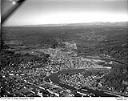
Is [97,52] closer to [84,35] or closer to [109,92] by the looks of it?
[84,35]

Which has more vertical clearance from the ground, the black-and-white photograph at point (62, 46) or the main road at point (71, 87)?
the black-and-white photograph at point (62, 46)

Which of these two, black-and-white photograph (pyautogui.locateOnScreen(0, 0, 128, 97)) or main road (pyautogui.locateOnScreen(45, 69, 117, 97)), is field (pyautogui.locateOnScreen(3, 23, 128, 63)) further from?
main road (pyautogui.locateOnScreen(45, 69, 117, 97))

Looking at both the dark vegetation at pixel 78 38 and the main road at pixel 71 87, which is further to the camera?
the dark vegetation at pixel 78 38

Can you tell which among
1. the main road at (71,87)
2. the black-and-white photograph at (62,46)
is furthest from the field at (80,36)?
the main road at (71,87)

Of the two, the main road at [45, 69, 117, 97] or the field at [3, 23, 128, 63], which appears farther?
the field at [3, 23, 128, 63]

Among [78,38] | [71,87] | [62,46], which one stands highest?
[78,38]

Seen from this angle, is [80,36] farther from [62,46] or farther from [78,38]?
[62,46]

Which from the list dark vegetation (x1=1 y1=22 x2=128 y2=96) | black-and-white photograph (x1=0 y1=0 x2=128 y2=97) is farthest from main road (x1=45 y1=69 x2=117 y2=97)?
dark vegetation (x1=1 y1=22 x2=128 y2=96)

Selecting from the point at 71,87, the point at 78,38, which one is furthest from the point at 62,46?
the point at 71,87

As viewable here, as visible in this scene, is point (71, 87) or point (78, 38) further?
point (78, 38)

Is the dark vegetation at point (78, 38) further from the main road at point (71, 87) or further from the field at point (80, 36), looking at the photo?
the main road at point (71, 87)
